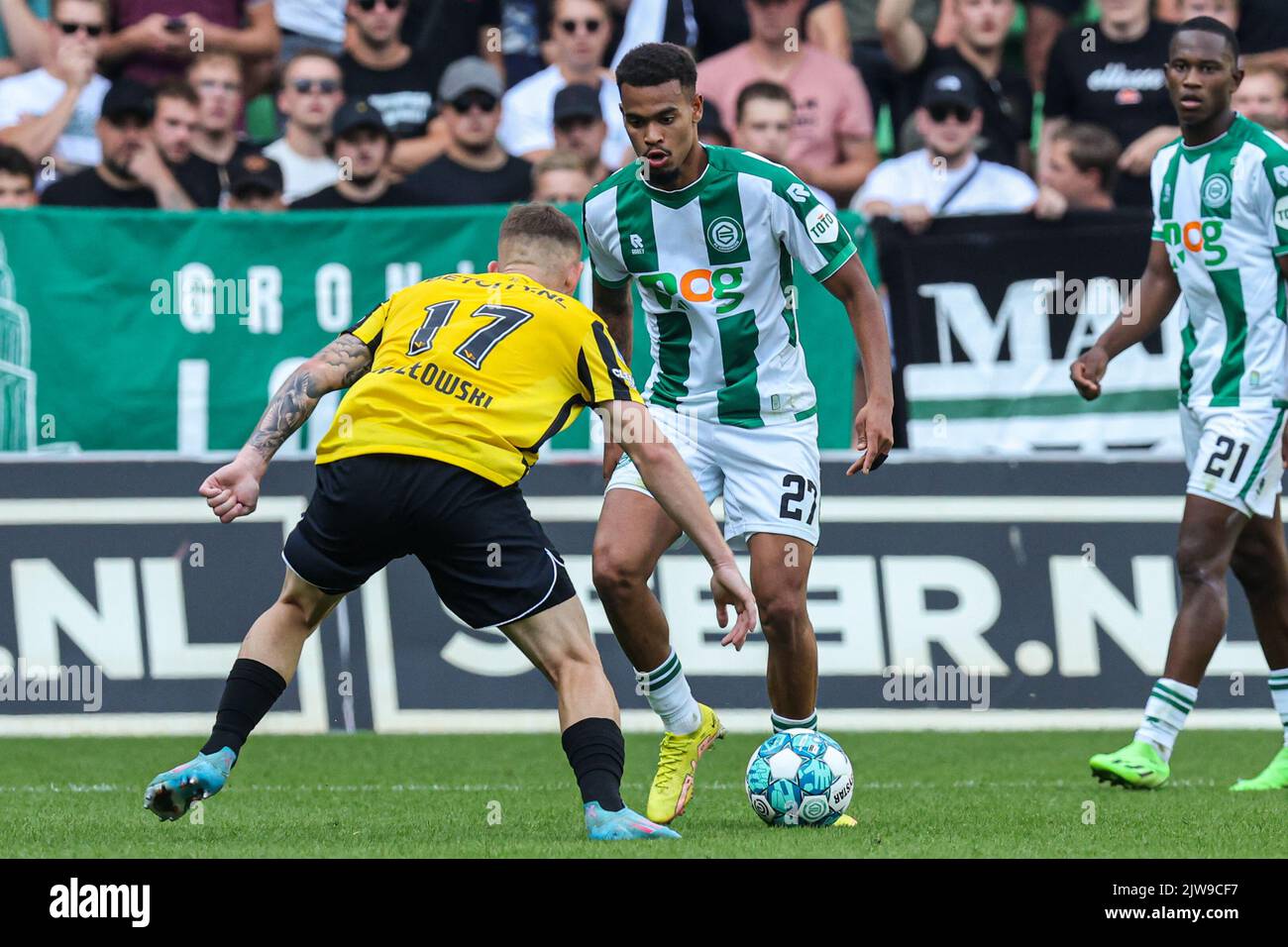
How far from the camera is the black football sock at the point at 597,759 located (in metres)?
5.85

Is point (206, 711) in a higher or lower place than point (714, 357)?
lower

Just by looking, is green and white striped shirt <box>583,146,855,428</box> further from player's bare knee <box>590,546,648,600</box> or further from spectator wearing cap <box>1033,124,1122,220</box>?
spectator wearing cap <box>1033,124,1122,220</box>

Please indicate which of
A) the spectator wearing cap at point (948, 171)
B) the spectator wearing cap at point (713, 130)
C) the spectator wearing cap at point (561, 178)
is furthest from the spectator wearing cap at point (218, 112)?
the spectator wearing cap at point (948, 171)

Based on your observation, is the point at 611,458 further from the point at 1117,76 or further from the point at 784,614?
the point at 1117,76

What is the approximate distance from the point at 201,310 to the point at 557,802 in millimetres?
4999

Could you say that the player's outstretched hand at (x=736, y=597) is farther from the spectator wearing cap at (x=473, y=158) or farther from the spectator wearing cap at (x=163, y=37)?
the spectator wearing cap at (x=163, y=37)

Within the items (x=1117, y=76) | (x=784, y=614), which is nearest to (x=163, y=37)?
(x=1117, y=76)

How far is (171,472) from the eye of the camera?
34.0 feet

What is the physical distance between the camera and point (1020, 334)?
37.6ft

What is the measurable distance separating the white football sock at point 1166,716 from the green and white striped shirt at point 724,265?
2.01m

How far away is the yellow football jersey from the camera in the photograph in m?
5.91
